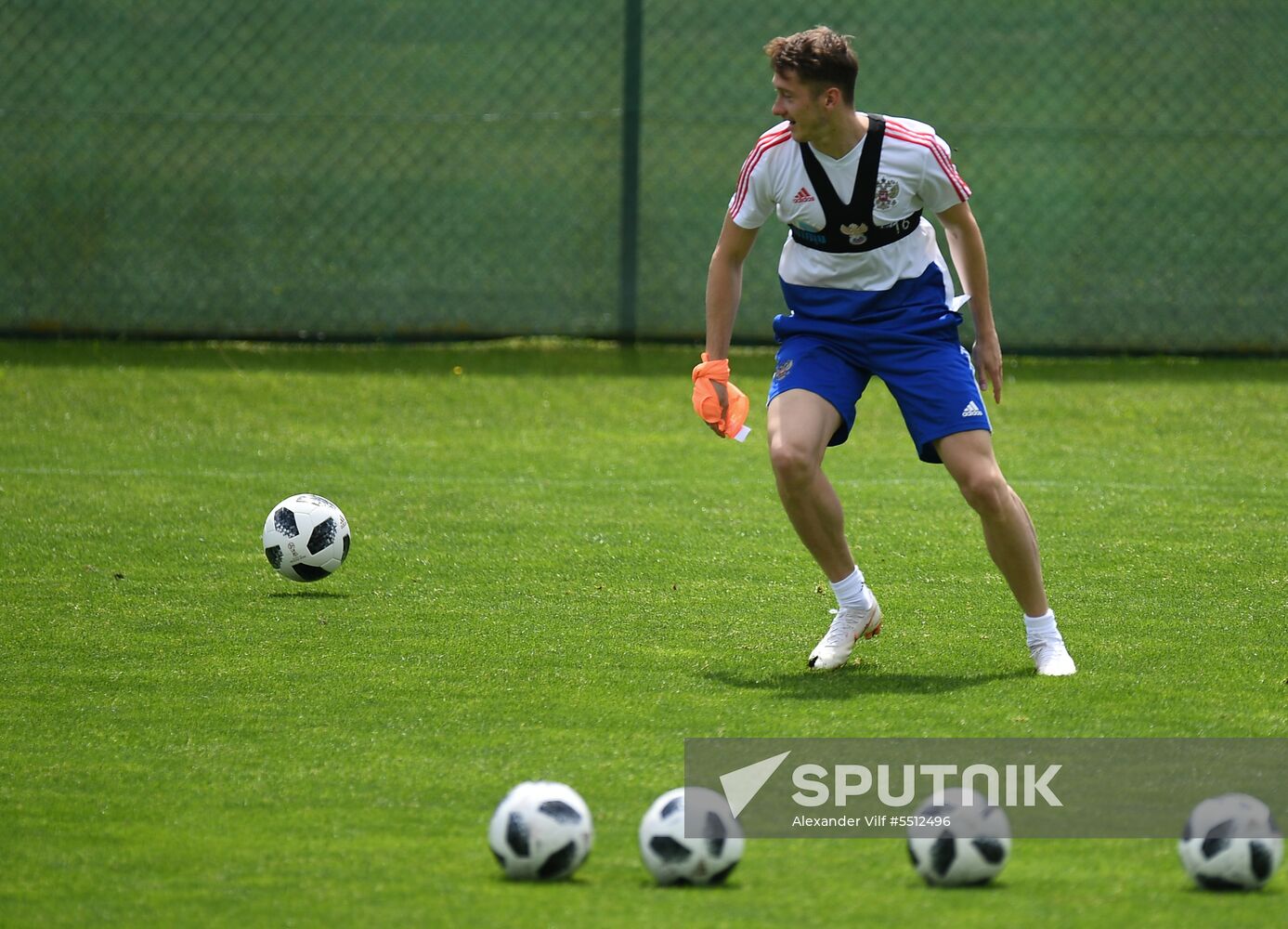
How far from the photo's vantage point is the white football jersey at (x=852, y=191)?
517cm

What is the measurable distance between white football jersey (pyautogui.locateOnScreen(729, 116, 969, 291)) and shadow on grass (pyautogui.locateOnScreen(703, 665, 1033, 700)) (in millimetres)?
1201

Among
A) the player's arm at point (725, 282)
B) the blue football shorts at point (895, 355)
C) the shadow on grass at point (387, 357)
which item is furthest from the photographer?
the shadow on grass at point (387, 357)

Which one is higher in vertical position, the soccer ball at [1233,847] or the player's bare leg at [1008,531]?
the player's bare leg at [1008,531]

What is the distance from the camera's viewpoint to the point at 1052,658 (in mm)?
5227

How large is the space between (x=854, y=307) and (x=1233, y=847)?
234 centimetres

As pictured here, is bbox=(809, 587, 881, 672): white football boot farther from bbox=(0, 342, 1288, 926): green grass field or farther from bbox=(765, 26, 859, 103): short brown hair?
bbox=(765, 26, 859, 103): short brown hair

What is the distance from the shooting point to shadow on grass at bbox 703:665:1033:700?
5.05 m

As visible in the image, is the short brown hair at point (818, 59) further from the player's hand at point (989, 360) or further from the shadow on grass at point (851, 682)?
the shadow on grass at point (851, 682)

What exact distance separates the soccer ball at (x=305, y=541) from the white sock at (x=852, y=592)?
203cm

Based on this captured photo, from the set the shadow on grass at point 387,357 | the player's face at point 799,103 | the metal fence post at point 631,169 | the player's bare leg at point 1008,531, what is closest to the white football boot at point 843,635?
the player's bare leg at point 1008,531

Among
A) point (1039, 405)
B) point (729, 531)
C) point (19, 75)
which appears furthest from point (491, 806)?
point (19, 75)

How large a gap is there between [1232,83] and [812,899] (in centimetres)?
1057

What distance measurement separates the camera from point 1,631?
19.0 ft

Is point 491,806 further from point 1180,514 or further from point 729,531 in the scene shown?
point 1180,514
